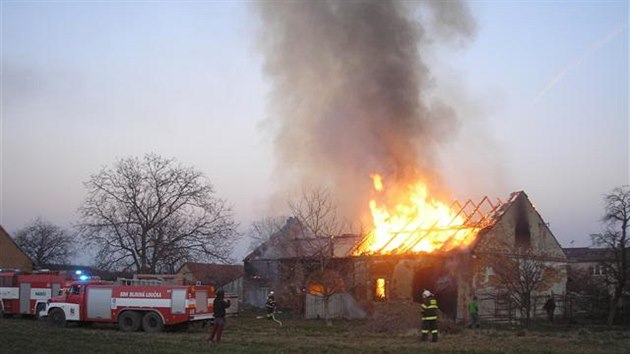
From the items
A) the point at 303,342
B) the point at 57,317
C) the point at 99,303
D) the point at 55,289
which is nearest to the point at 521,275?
the point at 303,342

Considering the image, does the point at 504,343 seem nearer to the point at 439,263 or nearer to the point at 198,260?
the point at 439,263

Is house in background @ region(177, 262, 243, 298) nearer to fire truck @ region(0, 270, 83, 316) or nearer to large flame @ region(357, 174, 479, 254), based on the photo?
large flame @ region(357, 174, 479, 254)

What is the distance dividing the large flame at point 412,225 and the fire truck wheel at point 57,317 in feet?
51.1

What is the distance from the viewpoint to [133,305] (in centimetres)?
2250

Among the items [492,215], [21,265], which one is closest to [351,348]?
[492,215]

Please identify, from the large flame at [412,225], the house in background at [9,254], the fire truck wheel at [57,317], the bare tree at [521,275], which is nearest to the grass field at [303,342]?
the fire truck wheel at [57,317]

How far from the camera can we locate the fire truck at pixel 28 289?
94.1ft

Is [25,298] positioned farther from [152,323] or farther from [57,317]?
[152,323]

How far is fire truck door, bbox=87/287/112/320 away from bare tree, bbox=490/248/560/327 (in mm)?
15562

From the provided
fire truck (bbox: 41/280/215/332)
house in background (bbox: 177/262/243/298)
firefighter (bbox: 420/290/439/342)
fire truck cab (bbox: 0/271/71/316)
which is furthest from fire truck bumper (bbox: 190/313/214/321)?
house in background (bbox: 177/262/243/298)

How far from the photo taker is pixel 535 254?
32750mm

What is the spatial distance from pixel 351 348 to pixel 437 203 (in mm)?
18030

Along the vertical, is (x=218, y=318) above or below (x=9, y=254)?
below

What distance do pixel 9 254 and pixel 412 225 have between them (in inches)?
1441
